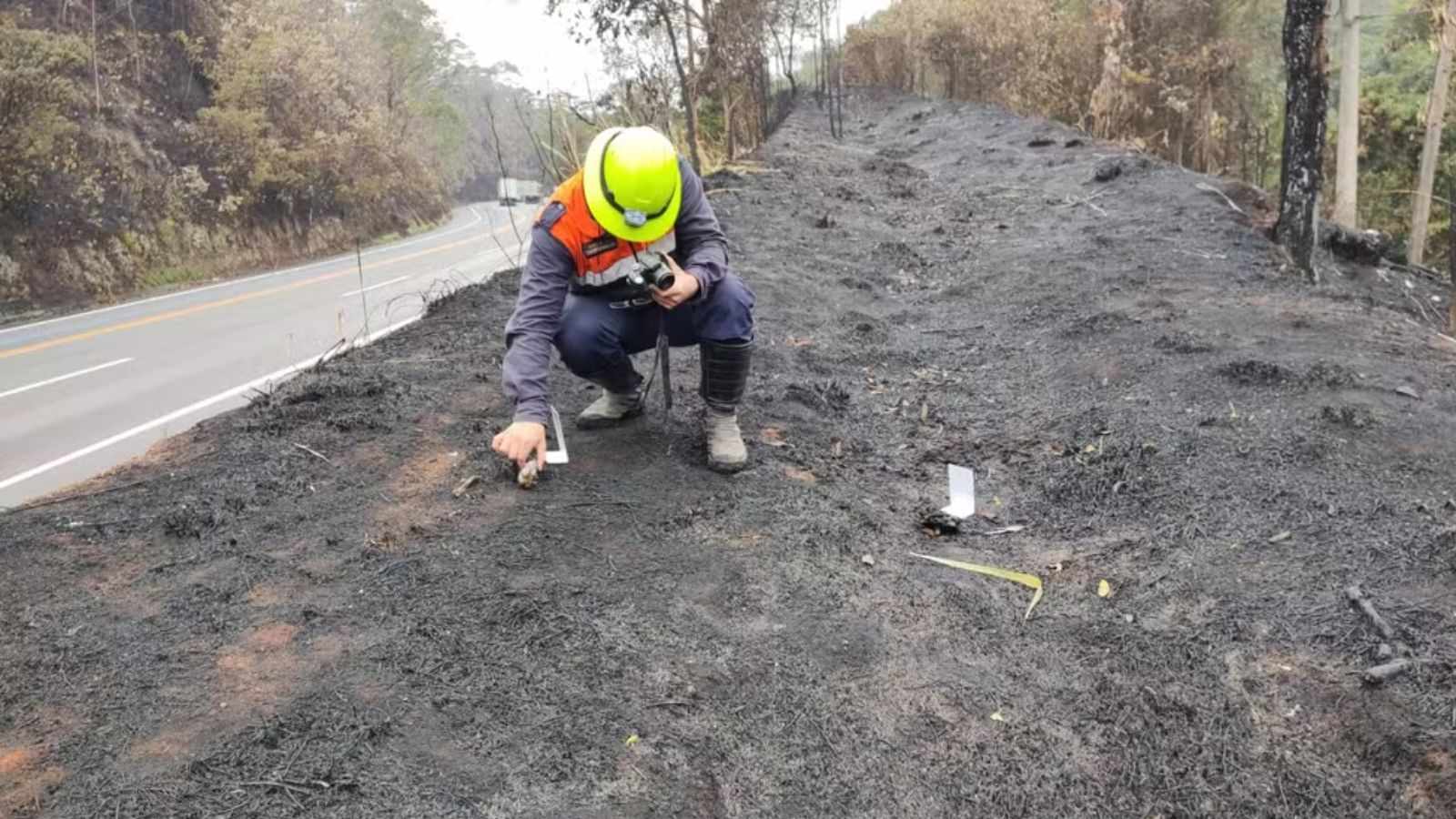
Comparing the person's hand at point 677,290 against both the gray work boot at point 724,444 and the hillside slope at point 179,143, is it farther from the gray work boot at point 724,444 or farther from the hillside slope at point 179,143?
the hillside slope at point 179,143

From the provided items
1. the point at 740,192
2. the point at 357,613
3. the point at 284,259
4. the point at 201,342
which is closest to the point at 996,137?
the point at 740,192

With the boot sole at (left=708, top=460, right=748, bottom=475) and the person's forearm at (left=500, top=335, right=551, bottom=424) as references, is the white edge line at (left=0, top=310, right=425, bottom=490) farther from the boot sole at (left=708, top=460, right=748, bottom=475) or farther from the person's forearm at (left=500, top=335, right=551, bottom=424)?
the boot sole at (left=708, top=460, right=748, bottom=475)

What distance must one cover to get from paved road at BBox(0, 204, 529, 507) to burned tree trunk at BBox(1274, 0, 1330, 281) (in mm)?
4513

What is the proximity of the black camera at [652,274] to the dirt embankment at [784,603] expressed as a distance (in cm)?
64

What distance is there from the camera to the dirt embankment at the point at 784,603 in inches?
68.4

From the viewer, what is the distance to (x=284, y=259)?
20.5 meters

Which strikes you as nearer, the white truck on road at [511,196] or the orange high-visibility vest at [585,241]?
the orange high-visibility vest at [585,241]

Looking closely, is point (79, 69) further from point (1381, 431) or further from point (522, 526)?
point (1381, 431)

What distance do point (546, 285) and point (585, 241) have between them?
0.19 m

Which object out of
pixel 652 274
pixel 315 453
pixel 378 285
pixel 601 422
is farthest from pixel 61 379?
pixel 652 274

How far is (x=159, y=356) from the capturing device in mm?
8789

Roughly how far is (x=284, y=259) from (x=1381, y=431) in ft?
71.0

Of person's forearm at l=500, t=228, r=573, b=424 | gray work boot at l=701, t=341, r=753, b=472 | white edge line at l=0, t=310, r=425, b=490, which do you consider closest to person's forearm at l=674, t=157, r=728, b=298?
gray work boot at l=701, t=341, r=753, b=472

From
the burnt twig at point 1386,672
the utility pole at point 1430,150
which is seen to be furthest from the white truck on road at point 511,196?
the utility pole at point 1430,150
